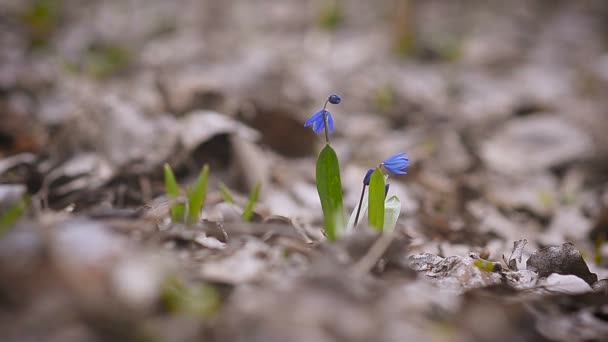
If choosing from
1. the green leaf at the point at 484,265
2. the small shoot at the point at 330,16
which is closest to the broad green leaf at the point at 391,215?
the green leaf at the point at 484,265

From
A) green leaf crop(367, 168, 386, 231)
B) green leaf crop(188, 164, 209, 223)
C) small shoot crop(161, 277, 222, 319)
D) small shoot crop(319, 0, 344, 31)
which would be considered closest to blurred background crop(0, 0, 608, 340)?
small shoot crop(319, 0, 344, 31)

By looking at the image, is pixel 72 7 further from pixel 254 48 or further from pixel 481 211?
pixel 481 211

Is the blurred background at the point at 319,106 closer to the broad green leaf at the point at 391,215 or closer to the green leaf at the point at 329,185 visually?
the broad green leaf at the point at 391,215

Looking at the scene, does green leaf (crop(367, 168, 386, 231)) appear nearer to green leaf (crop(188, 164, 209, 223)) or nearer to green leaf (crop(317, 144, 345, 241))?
green leaf (crop(317, 144, 345, 241))

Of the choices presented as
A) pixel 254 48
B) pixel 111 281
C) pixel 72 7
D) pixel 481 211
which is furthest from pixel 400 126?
pixel 72 7

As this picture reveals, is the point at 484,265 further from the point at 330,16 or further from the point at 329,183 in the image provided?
the point at 330,16

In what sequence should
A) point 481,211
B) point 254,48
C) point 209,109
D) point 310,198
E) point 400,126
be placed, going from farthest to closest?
point 254,48, point 400,126, point 209,109, point 481,211, point 310,198
